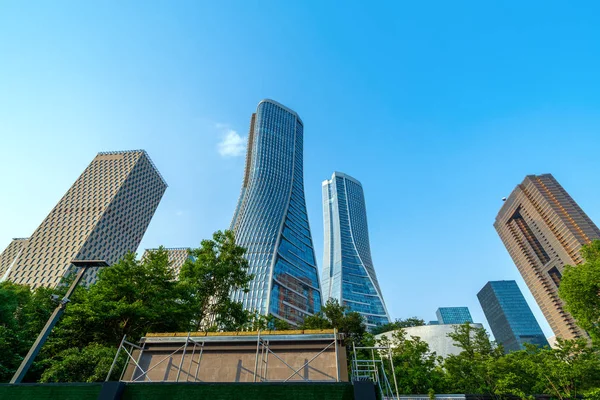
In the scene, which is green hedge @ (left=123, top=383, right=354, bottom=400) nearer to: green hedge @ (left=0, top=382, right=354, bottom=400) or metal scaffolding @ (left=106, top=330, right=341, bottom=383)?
A: green hedge @ (left=0, top=382, right=354, bottom=400)

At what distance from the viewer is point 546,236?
117 meters

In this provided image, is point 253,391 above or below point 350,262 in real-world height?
below

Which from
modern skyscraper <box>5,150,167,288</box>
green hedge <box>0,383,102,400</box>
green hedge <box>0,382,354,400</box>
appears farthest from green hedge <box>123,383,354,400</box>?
modern skyscraper <box>5,150,167,288</box>

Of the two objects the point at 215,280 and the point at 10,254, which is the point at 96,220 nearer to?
the point at 10,254

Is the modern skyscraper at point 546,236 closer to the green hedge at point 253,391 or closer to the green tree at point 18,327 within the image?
the green hedge at point 253,391

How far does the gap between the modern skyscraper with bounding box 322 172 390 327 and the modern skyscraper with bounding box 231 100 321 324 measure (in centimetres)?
4446

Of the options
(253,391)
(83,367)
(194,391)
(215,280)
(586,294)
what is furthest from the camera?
(215,280)

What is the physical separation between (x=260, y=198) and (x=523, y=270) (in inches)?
4908

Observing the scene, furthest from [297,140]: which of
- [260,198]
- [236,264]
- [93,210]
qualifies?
[236,264]

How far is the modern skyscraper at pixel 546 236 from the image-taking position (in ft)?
350

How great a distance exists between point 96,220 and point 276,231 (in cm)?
5988

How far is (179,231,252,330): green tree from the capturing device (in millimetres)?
28078

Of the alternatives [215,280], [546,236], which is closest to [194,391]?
[215,280]

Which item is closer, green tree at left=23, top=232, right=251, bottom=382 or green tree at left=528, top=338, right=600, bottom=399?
green tree at left=23, top=232, right=251, bottom=382
